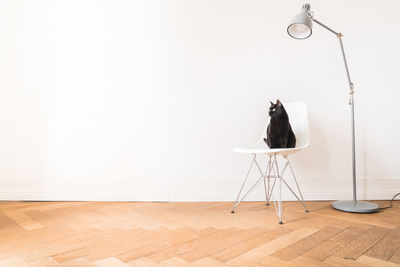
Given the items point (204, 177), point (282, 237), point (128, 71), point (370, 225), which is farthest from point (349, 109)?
point (128, 71)

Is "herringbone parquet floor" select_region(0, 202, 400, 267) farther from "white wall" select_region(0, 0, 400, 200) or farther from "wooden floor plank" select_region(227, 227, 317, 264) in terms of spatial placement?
"white wall" select_region(0, 0, 400, 200)

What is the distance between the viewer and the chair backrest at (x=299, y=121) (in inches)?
96.8

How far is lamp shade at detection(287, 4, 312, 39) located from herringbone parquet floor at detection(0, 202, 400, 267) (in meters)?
1.31

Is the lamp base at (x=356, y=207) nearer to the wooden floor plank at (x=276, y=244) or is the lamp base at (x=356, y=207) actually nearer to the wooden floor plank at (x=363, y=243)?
the wooden floor plank at (x=363, y=243)

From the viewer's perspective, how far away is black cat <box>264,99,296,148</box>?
7.53 ft

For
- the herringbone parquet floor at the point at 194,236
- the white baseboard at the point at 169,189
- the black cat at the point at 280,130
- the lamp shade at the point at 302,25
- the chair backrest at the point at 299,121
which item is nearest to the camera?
the herringbone parquet floor at the point at 194,236

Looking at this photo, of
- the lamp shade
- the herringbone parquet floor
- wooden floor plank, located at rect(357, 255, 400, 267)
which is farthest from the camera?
the lamp shade

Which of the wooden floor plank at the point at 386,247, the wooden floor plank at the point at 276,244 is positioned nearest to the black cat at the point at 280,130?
the wooden floor plank at the point at 276,244

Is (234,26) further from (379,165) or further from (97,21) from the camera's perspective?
(379,165)

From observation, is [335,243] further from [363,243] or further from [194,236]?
[194,236]

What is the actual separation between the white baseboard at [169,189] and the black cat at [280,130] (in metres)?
0.58

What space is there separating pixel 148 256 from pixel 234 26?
214 cm

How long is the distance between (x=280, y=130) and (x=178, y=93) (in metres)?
1.01

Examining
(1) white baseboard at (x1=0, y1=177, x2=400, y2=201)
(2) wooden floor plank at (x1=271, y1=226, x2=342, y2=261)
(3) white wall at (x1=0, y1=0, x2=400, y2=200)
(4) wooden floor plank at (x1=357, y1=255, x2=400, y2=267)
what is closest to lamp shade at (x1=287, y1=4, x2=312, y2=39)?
(3) white wall at (x1=0, y1=0, x2=400, y2=200)
